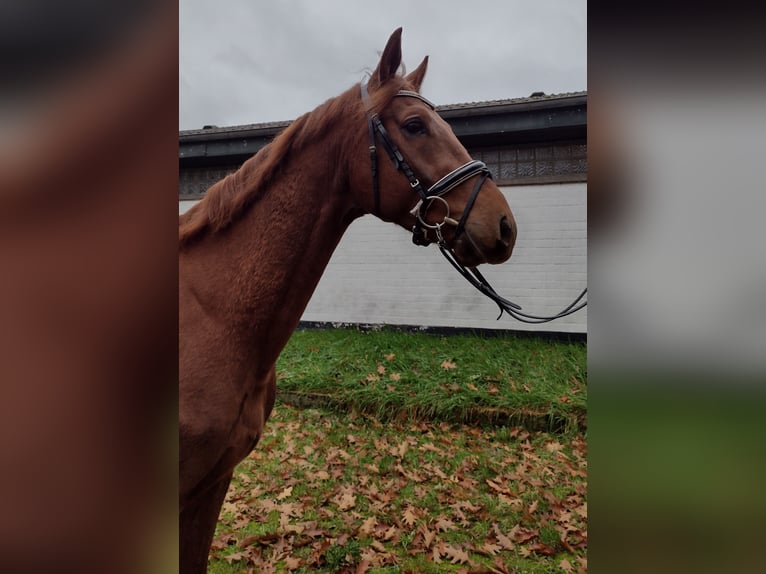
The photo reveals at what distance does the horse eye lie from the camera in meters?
1.61

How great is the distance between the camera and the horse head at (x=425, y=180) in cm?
152

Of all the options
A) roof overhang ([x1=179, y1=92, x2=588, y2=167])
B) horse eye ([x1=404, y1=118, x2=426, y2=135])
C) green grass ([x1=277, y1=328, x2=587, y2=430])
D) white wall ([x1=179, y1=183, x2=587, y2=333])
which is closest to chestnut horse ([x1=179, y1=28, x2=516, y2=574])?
horse eye ([x1=404, y1=118, x2=426, y2=135])

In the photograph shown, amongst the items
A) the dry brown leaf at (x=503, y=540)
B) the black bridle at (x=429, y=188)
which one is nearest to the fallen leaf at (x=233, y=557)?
the dry brown leaf at (x=503, y=540)

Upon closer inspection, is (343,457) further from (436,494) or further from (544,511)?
(544,511)

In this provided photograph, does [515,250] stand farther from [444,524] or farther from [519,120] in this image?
[444,524]

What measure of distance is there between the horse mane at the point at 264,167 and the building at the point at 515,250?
13.1ft

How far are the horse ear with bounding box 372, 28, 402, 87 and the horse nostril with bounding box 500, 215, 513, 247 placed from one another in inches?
26.6

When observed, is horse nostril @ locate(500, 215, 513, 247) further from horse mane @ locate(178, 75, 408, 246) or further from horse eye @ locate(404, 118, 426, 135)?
horse mane @ locate(178, 75, 408, 246)
